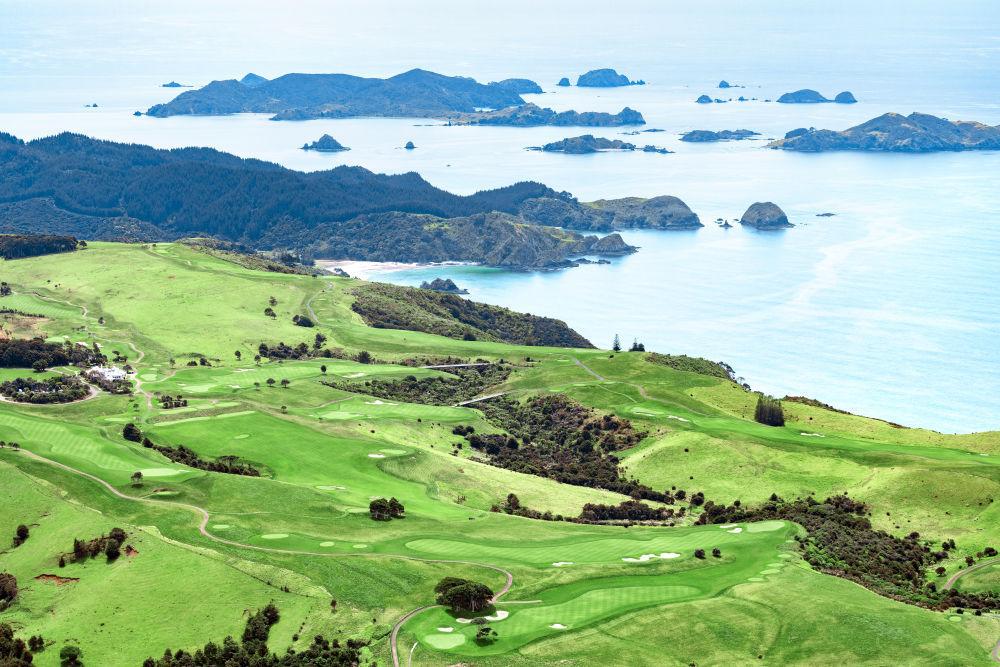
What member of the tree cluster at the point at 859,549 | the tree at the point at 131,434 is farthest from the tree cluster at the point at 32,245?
the tree cluster at the point at 859,549

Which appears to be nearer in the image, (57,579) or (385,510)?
(57,579)

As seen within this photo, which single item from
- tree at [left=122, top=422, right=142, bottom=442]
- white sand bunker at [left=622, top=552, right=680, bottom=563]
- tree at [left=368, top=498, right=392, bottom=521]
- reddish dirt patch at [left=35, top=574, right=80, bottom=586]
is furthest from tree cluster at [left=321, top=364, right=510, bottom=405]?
reddish dirt patch at [left=35, top=574, right=80, bottom=586]

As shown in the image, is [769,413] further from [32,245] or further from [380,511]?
[32,245]

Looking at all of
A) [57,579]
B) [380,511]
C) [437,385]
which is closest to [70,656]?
[57,579]

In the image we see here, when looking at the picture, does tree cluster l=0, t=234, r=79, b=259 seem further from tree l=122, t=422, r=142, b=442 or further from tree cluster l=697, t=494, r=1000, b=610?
tree cluster l=697, t=494, r=1000, b=610

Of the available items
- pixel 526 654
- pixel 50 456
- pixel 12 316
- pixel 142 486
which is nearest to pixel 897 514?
pixel 526 654

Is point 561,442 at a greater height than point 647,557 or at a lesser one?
lesser

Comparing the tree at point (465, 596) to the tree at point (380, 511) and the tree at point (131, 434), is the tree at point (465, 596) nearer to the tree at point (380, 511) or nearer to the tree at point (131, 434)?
the tree at point (380, 511)
